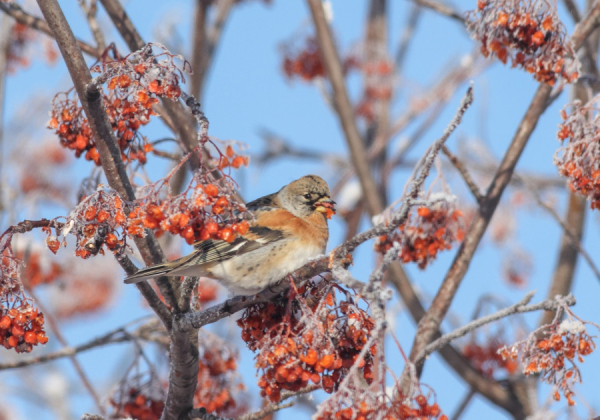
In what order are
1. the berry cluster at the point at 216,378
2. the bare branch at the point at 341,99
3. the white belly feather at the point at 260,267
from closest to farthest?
1. the white belly feather at the point at 260,267
2. the berry cluster at the point at 216,378
3. the bare branch at the point at 341,99

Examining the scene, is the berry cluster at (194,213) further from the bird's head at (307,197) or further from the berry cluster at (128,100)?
the bird's head at (307,197)

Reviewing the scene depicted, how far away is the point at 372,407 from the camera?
2568 mm

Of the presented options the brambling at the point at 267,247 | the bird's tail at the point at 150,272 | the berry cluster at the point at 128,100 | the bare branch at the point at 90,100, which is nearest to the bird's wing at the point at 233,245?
the brambling at the point at 267,247

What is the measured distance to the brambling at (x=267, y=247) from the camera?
157 inches

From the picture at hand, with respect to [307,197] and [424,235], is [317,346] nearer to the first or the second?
[424,235]

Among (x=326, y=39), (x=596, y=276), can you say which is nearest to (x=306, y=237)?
(x=596, y=276)

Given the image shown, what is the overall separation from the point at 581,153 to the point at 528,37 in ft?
2.43

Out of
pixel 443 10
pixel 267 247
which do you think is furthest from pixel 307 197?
pixel 443 10

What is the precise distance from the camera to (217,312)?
3.38 metres

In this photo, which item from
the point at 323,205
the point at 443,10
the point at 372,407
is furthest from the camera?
the point at 443,10

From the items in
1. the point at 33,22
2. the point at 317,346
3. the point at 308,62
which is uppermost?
the point at 308,62

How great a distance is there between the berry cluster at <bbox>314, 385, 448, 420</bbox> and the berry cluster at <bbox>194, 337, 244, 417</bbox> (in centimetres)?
248

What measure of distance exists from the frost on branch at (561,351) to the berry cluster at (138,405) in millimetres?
2374

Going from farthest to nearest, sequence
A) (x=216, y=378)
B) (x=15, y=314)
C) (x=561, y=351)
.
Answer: (x=216, y=378) < (x=561, y=351) < (x=15, y=314)
